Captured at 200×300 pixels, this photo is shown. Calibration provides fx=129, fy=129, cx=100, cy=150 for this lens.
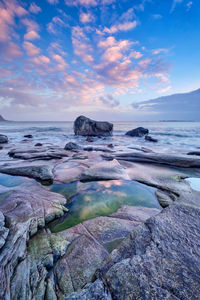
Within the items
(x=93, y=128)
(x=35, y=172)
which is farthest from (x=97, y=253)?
(x=93, y=128)

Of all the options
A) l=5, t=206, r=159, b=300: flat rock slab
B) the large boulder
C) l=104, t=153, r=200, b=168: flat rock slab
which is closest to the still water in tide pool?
l=5, t=206, r=159, b=300: flat rock slab

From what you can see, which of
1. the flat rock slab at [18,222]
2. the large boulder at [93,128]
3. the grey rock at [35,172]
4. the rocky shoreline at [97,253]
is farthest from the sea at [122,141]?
the rocky shoreline at [97,253]

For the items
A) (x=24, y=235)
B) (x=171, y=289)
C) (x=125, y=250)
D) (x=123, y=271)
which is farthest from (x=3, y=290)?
(x=171, y=289)

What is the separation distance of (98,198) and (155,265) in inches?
89.5

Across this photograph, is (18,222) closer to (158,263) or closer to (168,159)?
(158,263)

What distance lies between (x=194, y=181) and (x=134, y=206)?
3.13 metres

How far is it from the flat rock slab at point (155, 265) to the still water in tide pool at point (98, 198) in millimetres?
1295

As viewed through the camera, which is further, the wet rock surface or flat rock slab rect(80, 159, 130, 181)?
flat rock slab rect(80, 159, 130, 181)

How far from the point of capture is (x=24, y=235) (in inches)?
75.9

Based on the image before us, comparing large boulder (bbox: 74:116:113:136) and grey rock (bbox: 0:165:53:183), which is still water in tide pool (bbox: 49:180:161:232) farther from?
large boulder (bbox: 74:116:113:136)

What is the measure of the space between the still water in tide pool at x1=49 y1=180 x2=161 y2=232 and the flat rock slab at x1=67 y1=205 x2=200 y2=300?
129 centimetres

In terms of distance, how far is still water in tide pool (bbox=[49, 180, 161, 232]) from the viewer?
284 cm

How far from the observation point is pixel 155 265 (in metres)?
1.37

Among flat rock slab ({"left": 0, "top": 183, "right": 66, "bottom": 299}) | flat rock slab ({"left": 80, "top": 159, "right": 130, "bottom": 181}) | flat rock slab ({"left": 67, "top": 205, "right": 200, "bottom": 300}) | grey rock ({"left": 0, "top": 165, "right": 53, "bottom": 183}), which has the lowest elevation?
flat rock slab ({"left": 80, "top": 159, "right": 130, "bottom": 181})
